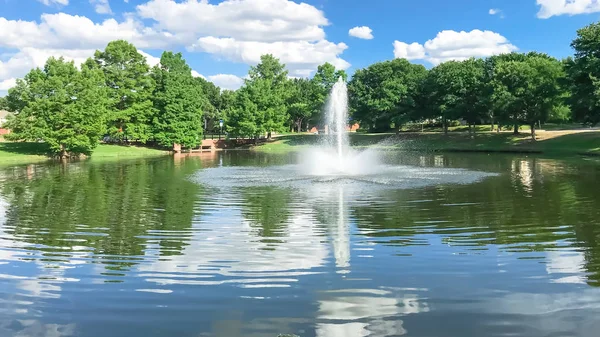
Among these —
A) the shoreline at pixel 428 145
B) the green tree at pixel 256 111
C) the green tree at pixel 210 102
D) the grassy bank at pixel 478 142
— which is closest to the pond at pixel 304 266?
the shoreline at pixel 428 145

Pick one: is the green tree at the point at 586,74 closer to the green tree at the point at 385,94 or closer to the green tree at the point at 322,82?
the green tree at the point at 385,94

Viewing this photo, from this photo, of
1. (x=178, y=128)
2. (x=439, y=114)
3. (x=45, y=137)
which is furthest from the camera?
(x=439, y=114)

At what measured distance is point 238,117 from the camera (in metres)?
78.1

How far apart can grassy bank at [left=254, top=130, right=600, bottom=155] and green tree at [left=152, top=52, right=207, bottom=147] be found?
10355 mm

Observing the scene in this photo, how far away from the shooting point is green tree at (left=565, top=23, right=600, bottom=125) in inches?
1869

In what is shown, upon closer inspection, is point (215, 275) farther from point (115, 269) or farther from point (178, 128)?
point (178, 128)

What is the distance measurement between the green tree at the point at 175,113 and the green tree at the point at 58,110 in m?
10.5

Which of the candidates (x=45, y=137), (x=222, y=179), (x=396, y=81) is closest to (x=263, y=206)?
(x=222, y=179)

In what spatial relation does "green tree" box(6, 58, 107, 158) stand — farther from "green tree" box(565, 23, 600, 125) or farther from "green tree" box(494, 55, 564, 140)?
"green tree" box(565, 23, 600, 125)

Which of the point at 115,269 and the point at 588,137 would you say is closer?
the point at 115,269

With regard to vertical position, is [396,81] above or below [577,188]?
above

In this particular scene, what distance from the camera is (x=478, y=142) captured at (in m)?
63.7

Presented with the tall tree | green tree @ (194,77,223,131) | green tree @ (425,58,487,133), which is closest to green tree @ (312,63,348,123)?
the tall tree

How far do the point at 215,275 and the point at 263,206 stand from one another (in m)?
8.43
